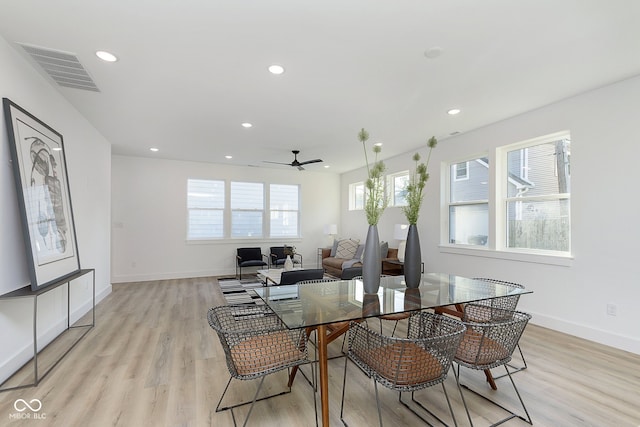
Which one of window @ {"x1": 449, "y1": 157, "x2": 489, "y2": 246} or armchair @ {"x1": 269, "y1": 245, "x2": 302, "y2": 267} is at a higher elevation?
window @ {"x1": 449, "y1": 157, "x2": 489, "y2": 246}

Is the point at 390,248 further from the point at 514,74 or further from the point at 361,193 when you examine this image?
the point at 514,74

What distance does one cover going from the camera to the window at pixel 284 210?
307 inches

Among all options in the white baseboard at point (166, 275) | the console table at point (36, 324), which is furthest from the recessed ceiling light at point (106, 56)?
the white baseboard at point (166, 275)

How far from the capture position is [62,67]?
2717 mm

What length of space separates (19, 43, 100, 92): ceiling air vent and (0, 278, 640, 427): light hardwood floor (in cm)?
269

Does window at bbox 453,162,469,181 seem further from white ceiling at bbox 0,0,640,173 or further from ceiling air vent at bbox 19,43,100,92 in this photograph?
ceiling air vent at bbox 19,43,100,92

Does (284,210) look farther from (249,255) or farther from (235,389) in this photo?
(235,389)

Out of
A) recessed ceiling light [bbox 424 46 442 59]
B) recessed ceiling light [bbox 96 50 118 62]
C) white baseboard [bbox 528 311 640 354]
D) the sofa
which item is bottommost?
white baseboard [bbox 528 311 640 354]

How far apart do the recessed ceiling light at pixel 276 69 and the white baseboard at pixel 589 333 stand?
4135 millimetres

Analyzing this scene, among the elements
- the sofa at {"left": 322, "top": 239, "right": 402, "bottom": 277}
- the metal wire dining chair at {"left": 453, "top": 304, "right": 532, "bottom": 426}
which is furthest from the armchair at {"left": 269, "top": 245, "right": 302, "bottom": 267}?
the metal wire dining chair at {"left": 453, "top": 304, "right": 532, "bottom": 426}

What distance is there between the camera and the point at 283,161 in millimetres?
6676

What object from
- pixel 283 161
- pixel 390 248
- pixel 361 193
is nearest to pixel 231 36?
pixel 283 161

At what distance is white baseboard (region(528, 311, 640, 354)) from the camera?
9.49 feet

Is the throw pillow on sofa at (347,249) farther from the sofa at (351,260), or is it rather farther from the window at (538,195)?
the window at (538,195)
